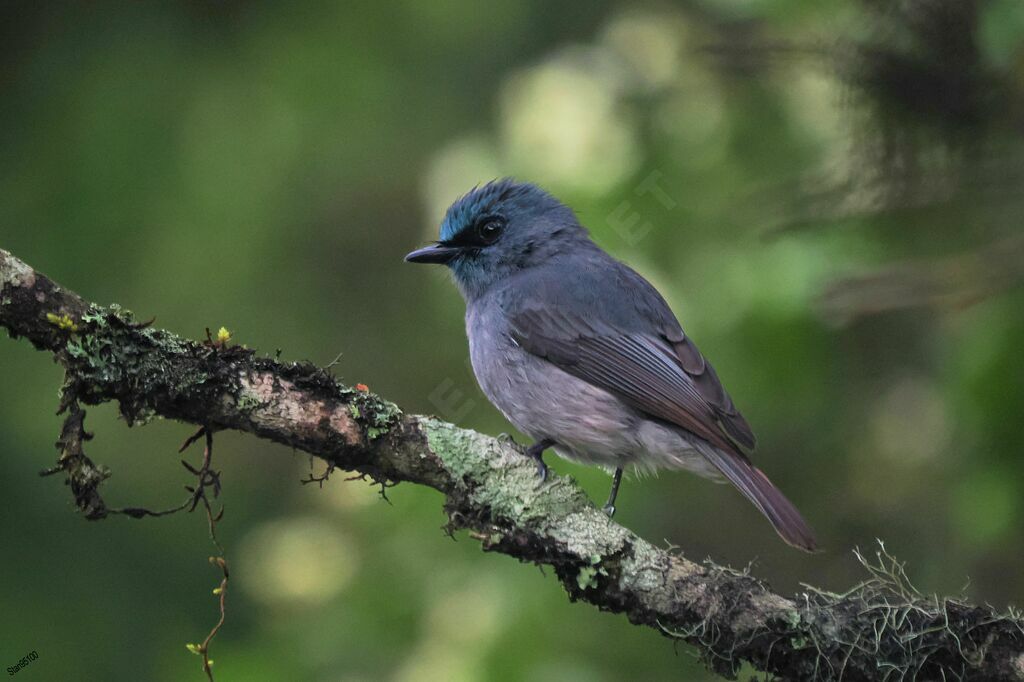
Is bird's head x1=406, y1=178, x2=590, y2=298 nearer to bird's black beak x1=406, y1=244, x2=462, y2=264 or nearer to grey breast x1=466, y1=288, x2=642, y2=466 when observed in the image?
Answer: bird's black beak x1=406, y1=244, x2=462, y2=264

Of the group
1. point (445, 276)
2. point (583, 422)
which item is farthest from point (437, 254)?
point (583, 422)

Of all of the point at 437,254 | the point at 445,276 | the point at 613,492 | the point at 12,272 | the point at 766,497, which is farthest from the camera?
the point at 445,276

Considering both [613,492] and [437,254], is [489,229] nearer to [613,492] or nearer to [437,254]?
[437,254]

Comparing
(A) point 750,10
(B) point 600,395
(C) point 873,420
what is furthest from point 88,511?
(C) point 873,420

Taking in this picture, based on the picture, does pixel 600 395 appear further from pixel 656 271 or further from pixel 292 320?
pixel 292 320

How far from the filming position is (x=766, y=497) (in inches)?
172

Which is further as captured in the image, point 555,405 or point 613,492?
point 613,492

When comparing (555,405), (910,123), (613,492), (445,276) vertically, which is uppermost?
(445,276)

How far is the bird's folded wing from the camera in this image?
4.70 meters

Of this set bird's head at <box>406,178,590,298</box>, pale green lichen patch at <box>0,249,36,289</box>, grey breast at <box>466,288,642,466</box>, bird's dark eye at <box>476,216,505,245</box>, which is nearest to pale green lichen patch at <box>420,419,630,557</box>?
grey breast at <box>466,288,642,466</box>

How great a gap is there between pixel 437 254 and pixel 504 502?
2049 millimetres

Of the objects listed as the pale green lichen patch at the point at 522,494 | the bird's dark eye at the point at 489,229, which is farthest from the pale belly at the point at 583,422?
the pale green lichen patch at the point at 522,494

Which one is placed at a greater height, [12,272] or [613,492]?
[12,272]

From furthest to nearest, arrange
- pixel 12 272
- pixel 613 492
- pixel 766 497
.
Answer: pixel 613 492, pixel 766 497, pixel 12 272
